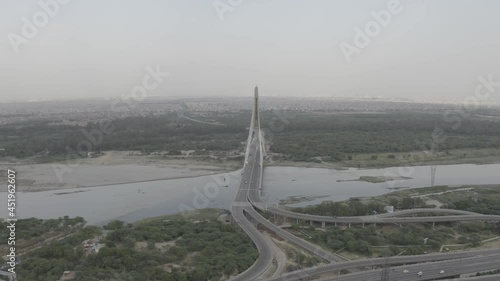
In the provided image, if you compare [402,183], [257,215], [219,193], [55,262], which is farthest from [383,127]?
[55,262]

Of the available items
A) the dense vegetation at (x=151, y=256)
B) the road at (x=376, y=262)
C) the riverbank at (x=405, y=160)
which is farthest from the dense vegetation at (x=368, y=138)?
the road at (x=376, y=262)

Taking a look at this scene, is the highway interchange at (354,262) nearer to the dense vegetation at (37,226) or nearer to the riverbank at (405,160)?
the dense vegetation at (37,226)

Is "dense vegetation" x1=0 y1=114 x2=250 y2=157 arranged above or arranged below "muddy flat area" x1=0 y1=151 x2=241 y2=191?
above

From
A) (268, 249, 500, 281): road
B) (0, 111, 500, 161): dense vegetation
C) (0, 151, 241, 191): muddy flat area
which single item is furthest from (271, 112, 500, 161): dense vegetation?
(268, 249, 500, 281): road

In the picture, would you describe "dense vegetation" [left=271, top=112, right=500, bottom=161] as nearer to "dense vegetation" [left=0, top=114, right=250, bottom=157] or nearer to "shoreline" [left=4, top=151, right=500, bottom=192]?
"shoreline" [left=4, top=151, right=500, bottom=192]

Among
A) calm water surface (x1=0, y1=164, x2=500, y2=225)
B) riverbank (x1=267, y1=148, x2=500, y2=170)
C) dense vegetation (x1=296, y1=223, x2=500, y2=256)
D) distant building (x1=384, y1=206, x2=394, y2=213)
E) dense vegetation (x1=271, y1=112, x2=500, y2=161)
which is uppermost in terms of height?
dense vegetation (x1=271, y1=112, x2=500, y2=161)
